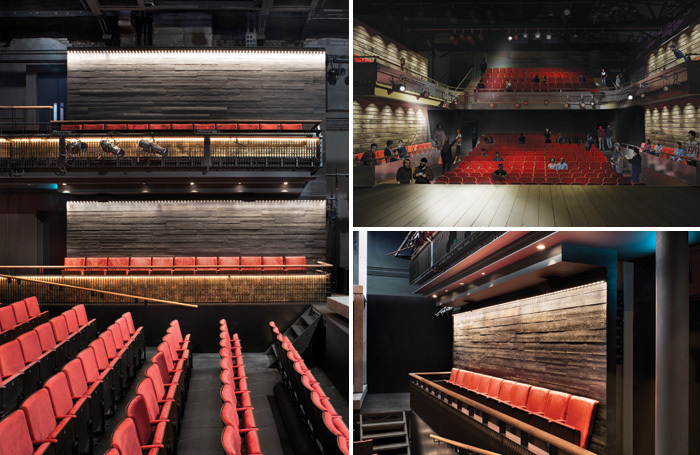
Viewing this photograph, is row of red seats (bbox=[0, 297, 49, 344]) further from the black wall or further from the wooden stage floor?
the wooden stage floor

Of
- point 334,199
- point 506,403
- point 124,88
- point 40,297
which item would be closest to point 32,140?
point 124,88

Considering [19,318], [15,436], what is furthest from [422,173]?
[19,318]

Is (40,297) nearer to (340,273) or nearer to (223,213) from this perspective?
(223,213)

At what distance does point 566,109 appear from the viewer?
142cm

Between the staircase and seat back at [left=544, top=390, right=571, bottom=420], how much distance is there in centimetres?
82

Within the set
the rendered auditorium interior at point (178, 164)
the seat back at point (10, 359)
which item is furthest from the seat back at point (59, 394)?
the rendered auditorium interior at point (178, 164)

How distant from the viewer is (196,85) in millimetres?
8078

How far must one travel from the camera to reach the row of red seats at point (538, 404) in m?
1.81

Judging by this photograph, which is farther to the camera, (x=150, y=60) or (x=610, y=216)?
(x=150, y=60)

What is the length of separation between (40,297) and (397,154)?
601 centimetres

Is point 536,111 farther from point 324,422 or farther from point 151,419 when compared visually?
point 151,419

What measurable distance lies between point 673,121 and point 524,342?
3.14 ft

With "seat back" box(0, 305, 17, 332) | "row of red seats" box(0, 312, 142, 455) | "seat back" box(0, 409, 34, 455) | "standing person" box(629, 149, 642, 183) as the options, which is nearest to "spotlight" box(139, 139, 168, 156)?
"seat back" box(0, 305, 17, 332)

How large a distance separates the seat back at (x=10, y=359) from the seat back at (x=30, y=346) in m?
0.09
